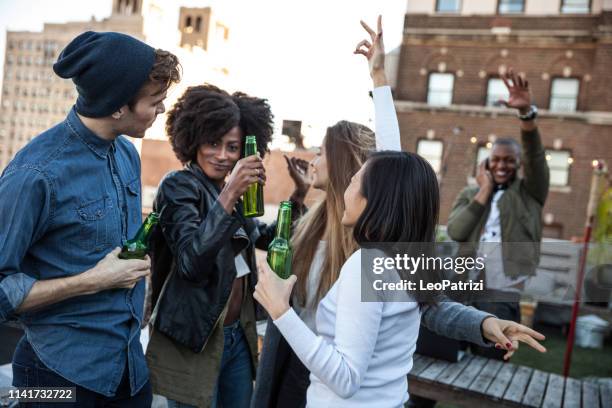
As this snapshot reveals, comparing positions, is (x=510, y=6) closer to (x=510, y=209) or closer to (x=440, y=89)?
(x=440, y=89)

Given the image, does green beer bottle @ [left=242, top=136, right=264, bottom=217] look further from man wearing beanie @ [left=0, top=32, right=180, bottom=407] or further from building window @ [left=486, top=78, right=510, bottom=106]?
building window @ [left=486, top=78, right=510, bottom=106]

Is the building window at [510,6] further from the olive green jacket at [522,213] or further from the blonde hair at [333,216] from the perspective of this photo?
the blonde hair at [333,216]

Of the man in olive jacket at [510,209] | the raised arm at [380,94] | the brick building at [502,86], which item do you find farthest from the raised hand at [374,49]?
the brick building at [502,86]

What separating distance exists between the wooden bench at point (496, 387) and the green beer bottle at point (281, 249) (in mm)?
1405

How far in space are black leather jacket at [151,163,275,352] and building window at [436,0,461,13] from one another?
1558 centimetres

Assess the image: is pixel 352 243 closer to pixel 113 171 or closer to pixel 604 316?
pixel 113 171

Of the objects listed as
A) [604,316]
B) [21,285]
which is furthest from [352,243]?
[604,316]

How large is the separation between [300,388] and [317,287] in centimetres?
31

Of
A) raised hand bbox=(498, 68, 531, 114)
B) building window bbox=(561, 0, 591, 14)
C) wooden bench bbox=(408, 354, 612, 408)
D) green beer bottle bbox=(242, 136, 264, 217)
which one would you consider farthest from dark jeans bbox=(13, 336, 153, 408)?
building window bbox=(561, 0, 591, 14)

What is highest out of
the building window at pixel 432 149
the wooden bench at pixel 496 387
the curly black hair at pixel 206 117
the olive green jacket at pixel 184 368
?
the building window at pixel 432 149

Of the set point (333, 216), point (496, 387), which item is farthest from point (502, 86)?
point (333, 216)

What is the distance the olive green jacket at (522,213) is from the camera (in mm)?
3068

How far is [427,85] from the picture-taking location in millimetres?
15922

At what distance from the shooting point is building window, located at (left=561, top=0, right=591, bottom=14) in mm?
14429
